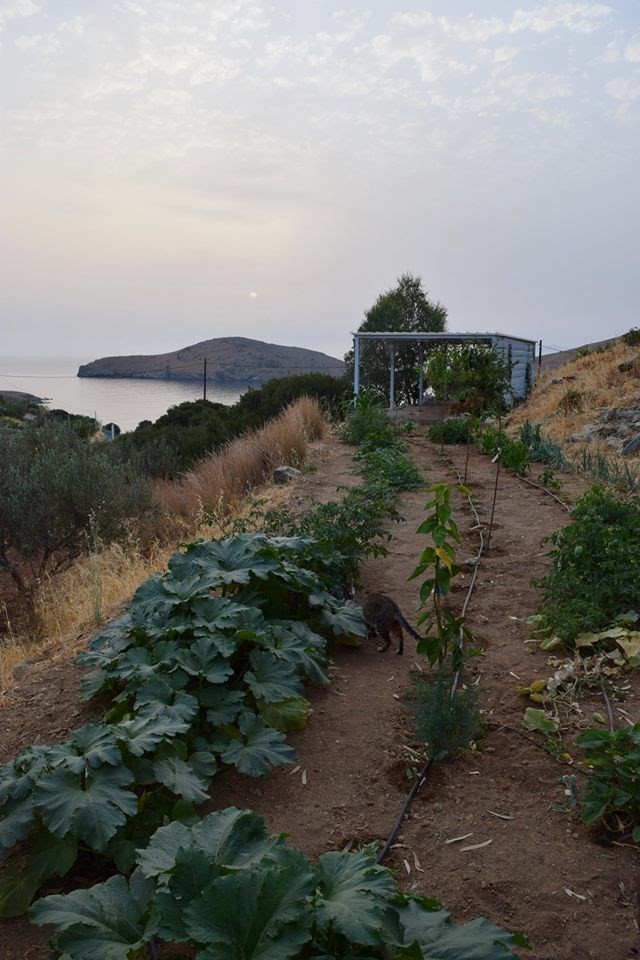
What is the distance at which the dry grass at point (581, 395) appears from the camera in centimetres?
1616

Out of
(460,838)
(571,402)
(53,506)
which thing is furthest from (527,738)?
(571,402)

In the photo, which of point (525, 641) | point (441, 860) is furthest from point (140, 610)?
point (525, 641)

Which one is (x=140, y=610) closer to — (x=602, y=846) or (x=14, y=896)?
(x=14, y=896)

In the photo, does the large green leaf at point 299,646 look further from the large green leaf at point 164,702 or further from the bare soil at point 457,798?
the large green leaf at point 164,702

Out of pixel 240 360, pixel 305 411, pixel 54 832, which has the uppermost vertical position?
pixel 240 360

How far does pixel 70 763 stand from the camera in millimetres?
2492

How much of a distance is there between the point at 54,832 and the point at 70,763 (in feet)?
0.71

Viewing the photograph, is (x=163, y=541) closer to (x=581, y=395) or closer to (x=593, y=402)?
(x=593, y=402)

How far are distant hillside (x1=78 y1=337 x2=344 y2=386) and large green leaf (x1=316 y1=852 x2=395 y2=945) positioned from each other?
23190mm

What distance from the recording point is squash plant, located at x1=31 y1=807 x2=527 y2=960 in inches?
65.4

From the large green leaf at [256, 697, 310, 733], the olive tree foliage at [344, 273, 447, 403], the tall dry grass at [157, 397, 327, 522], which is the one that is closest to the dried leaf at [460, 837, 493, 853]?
the large green leaf at [256, 697, 310, 733]

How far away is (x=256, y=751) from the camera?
2910 mm

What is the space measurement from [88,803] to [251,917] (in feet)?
3.09

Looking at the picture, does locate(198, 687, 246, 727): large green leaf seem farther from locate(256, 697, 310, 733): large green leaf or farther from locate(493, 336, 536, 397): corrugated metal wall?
locate(493, 336, 536, 397): corrugated metal wall
